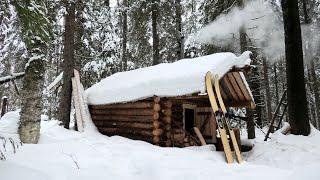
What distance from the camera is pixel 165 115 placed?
9.98 meters

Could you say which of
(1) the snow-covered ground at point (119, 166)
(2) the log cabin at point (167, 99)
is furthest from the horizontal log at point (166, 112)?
(1) the snow-covered ground at point (119, 166)

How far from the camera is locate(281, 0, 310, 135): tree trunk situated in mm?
9891

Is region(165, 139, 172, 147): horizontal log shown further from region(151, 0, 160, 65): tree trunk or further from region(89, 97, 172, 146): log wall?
region(151, 0, 160, 65): tree trunk

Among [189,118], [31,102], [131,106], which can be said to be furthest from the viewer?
[189,118]

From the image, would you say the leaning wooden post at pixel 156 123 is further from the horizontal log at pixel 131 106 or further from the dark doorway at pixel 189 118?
the dark doorway at pixel 189 118

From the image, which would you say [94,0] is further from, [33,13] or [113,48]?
[33,13]

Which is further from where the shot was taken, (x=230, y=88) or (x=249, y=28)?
(x=249, y=28)

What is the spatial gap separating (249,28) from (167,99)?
640 cm

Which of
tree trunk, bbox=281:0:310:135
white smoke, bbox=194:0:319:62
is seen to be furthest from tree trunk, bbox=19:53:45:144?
white smoke, bbox=194:0:319:62

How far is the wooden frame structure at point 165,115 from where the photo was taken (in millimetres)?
9859

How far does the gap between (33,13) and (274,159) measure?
277 inches

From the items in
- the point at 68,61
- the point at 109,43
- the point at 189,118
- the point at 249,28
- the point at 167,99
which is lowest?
the point at 189,118

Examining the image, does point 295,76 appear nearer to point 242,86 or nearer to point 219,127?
point 242,86

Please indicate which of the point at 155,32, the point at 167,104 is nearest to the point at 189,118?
the point at 167,104
